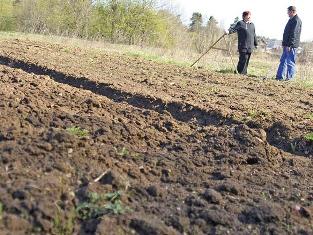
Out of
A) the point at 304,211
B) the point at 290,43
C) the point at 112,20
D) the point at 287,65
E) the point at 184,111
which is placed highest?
the point at 112,20

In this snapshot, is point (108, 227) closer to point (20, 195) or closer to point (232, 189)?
point (20, 195)

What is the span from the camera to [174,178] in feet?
12.1

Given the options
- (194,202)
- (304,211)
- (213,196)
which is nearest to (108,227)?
(194,202)

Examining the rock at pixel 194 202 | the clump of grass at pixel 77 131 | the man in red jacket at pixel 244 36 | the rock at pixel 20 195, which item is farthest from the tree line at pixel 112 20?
the rock at pixel 20 195

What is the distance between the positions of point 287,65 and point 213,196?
8.97 m

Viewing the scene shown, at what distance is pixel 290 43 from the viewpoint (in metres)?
11.2

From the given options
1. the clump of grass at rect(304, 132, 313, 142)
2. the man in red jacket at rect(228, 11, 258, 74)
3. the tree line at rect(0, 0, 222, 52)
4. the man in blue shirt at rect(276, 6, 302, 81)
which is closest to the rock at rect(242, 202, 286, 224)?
the clump of grass at rect(304, 132, 313, 142)

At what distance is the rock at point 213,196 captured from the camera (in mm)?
3322

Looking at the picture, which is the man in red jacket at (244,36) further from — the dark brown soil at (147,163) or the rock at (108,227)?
the rock at (108,227)

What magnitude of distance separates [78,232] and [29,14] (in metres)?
34.3

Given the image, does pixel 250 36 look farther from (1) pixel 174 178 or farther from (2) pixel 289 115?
(1) pixel 174 178

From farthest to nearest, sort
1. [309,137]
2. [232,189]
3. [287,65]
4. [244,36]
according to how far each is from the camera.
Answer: [244,36] → [287,65] → [309,137] → [232,189]

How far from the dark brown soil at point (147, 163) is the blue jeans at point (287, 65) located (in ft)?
14.7

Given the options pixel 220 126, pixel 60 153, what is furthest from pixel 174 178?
pixel 220 126
